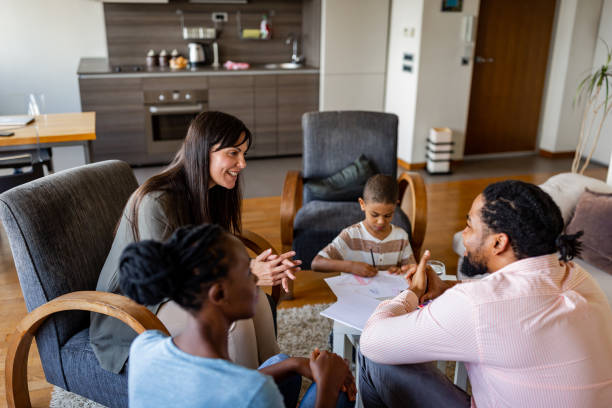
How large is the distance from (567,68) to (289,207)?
4056 millimetres

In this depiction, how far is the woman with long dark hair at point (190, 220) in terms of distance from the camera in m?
1.68

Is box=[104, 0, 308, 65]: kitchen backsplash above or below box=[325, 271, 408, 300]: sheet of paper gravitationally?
above

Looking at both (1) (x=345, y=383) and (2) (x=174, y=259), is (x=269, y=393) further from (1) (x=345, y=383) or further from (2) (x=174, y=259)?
(1) (x=345, y=383)

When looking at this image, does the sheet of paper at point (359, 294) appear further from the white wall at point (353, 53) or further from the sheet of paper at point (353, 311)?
the white wall at point (353, 53)

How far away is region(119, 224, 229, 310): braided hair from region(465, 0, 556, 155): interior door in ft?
16.4

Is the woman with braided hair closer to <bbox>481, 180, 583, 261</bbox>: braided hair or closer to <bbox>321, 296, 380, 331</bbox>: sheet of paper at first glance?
<bbox>481, 180, 583, 261</bbox>: braided hair

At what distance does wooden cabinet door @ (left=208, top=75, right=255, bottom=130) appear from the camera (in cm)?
520

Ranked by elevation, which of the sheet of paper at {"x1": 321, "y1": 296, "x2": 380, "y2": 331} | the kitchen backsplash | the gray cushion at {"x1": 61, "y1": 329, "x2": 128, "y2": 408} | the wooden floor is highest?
the kitchen backsplash

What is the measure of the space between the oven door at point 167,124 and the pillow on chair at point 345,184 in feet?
7.75

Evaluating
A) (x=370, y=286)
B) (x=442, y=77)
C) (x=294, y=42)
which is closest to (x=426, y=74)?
(x=442, y=77)

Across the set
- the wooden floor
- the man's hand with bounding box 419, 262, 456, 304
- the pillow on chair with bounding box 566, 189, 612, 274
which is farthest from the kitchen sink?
the man's hand with bounding box 419, 262, 456, 304

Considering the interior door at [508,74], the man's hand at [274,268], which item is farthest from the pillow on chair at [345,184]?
the interior door at [508,74]

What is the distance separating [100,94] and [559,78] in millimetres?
4566

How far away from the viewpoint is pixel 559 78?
559 cm
